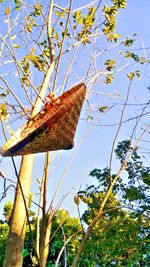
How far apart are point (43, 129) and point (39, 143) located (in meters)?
0.08

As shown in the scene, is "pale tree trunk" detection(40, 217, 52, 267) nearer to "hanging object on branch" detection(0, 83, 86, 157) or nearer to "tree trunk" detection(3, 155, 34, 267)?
"tree trunk" detection(3, 155, 34, 267)

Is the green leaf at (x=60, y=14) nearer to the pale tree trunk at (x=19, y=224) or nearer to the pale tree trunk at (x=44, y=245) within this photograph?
the pale tree trunk at (x=19, y=224)

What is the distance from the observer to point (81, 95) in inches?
60.7

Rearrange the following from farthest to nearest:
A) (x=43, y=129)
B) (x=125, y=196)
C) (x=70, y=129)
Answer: (x=125, y=196) → (x=70, y=129) → (x=43, y=129)

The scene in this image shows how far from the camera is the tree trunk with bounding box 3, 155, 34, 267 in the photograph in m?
2.00

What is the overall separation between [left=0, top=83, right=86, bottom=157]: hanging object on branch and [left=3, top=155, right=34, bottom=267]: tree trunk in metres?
0.70

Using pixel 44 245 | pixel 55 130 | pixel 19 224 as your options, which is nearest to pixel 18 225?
pixel 19 224

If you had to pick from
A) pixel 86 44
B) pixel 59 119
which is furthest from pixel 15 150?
pixel 86 44

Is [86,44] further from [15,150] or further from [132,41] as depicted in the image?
[15,150]

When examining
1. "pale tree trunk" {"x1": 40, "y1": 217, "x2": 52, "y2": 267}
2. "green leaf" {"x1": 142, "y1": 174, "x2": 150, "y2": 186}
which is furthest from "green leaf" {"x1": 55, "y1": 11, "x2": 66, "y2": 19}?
"green leaf" {"x1": 142, "y1": 174, "x2": 150, "y2": 186}

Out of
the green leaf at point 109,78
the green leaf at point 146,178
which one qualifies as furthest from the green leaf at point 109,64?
the green leaf at point 146,178

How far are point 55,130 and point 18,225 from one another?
919 mm

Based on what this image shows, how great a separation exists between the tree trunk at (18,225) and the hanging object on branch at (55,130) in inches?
27.7

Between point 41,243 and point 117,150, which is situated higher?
point 117,150
